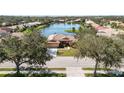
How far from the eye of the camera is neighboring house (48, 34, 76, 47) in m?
5.41

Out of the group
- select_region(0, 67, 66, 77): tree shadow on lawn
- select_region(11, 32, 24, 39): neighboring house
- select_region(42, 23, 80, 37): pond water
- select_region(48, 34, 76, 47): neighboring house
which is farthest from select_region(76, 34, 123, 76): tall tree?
select_region(11, 32, 24, 39): neighboring house

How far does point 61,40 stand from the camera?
5.41 meters

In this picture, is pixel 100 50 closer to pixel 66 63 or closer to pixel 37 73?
pixel 66 63

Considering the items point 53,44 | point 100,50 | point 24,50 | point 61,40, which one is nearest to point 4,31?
point 24,50

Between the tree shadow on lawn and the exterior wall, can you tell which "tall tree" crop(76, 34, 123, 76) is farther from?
the tree shadow on lawn

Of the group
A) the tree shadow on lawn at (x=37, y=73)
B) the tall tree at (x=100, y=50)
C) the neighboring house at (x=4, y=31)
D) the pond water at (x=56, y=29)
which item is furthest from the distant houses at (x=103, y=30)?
the neighboring house at (x=4, y=31)

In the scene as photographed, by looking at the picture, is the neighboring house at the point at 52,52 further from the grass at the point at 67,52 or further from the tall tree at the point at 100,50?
the tall tree at the point at 100,50

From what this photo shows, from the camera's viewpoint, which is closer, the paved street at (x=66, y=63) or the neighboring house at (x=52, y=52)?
the neighboring house at (x=52, y=52)

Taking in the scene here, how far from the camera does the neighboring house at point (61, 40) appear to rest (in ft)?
17.7

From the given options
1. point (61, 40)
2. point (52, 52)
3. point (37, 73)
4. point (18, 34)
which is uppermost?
point (18, 34)
